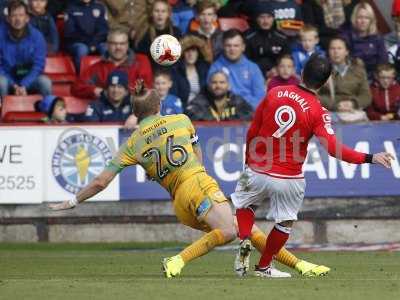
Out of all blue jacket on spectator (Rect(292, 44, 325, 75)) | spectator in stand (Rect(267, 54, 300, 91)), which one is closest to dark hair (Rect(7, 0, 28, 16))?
spectator in stand (Rect(267, 54, 300, 91))

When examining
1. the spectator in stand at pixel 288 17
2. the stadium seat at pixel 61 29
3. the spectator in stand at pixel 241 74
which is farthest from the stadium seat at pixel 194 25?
the stadium seat at pixel 61 29

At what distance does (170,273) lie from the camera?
1227cm

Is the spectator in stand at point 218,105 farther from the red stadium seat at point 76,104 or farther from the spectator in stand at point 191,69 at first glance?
the red stadium seat at point 76,104

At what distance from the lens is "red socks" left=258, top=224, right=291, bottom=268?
12453mm

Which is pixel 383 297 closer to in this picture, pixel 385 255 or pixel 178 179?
pixel 178 179

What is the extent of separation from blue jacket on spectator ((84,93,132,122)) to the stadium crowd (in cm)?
2

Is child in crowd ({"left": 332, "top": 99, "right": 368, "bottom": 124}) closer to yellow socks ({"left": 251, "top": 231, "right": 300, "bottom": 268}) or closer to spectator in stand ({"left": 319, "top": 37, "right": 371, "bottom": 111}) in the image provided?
spectator in stand ({"left": 319, "top": 37, "right": 371, "bottom": 111})

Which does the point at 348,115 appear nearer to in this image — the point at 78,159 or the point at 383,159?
the point at 78,159

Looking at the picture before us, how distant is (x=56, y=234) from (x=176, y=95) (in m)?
2.80

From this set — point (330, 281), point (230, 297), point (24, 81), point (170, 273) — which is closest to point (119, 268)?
point (170, 273)

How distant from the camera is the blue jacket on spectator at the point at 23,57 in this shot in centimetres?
1991

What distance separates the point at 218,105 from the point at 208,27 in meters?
1.84

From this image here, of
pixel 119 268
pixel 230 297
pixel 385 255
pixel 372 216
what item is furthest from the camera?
pixel 372 216

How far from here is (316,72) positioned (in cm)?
1223
